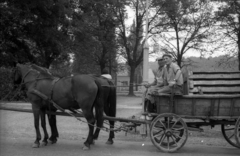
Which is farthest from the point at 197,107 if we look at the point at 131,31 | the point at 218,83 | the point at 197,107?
the point at 131,31

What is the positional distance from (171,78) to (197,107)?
0.88 metres

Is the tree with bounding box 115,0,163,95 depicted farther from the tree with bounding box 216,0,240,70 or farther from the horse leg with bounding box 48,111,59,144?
the horse leg with bounding box 48,111,59,144

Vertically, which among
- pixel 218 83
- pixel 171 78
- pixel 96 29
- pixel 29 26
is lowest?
pixel 218 83

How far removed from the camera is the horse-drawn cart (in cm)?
693

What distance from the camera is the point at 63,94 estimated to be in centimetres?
754

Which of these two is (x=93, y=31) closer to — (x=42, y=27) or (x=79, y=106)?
(x=42, y=27)

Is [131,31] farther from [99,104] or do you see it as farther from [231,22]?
[99,104]

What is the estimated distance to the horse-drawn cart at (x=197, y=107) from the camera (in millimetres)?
6926

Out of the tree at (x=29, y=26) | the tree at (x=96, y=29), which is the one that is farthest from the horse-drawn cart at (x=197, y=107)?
the tree at (x=96, y=29)

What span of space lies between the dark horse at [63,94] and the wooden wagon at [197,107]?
1.41 meters

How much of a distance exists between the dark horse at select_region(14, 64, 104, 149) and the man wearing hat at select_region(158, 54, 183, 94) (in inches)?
62.1

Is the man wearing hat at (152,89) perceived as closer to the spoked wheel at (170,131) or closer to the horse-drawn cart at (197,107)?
the horse-drawn cart at (197,107)

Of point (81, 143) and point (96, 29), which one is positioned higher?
point (96, 29)

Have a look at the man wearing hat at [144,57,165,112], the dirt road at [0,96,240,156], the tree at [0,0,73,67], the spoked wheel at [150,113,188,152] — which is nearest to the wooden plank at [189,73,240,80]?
the man wearing hat at [144,57,165,112]
